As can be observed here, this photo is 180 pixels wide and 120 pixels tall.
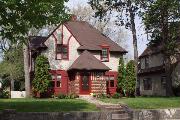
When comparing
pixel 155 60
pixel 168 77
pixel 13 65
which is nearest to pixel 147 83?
pixel 155 60

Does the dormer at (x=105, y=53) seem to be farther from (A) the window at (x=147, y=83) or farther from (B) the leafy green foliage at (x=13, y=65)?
(B) the leafy green foliage at (x=13, y=65)

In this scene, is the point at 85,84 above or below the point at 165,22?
below

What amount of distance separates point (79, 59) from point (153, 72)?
1616 centimetres

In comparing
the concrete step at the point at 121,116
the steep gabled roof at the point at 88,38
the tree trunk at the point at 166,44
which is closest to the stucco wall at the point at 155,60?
the tree trunk at the point at 166,44

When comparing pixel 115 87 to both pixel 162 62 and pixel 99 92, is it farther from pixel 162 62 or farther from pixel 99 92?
pixel 162 62

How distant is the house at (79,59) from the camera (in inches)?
1774

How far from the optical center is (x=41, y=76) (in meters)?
44.0

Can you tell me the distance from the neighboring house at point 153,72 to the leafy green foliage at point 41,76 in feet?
55.7

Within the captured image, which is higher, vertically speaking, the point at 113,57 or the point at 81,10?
the point at 81,10

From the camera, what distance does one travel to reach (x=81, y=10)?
70.2 meters

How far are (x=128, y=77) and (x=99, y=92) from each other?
3815 millimetres

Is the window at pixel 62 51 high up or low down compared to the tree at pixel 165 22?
down

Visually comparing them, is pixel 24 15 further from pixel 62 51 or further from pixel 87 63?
pixel 62 51

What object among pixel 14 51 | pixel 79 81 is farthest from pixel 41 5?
pixel 14 51
